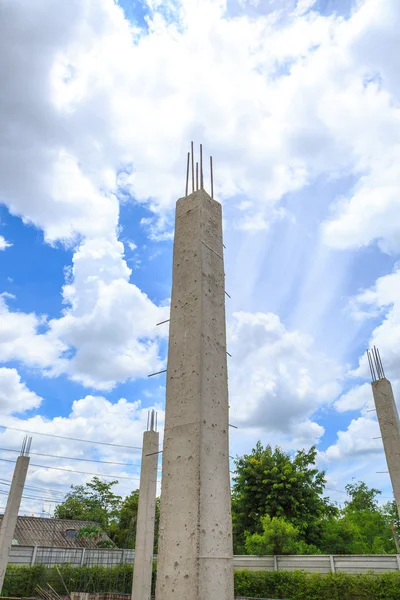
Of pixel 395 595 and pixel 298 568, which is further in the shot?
pixel 298 568

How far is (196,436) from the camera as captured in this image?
2.61m

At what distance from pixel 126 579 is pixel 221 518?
10312 mm

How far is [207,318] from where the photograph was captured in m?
3.00

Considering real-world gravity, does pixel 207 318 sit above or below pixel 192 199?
below

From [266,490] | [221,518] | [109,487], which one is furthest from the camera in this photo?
[109,487]

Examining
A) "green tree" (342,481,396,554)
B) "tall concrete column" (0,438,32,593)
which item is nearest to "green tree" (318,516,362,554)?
"green tree" (342,481,396,554)

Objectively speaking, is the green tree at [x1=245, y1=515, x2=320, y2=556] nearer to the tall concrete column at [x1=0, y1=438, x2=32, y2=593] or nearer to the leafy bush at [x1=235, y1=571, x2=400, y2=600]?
the leafy bush at [x1=235, y1=571, x2=400, y2=600]

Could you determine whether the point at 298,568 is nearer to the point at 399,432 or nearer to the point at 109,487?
the point at 399,432

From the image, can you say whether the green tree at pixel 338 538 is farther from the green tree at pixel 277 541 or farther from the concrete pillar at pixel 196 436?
the concrete pillar at pixel 196 436

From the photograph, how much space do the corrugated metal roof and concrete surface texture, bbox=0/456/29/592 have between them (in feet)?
31.7

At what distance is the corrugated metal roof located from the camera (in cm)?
1703

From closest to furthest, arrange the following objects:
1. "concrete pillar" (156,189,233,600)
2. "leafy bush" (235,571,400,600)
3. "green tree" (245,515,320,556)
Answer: "concrete pillar" (156,189,233,600) → "leafy bush" (235,571,400,600) → "green tree" (245,515,320,556)

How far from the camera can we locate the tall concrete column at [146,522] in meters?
7.74

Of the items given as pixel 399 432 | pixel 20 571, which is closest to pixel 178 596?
pixel 399 432
